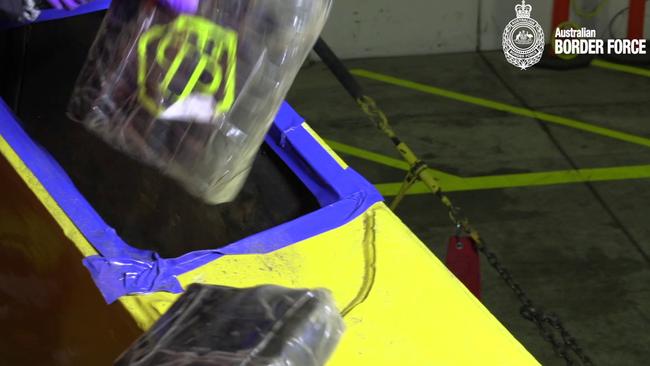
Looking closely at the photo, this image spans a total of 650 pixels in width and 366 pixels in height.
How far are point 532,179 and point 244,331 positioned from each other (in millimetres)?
4178

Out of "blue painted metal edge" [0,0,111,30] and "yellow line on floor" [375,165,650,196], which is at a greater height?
"blue painted metal edge" [0,0,111,30]

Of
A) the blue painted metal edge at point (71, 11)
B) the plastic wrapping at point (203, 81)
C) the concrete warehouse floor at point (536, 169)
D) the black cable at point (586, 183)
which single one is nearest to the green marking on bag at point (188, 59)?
the plastic wrapping at point (203, 81)

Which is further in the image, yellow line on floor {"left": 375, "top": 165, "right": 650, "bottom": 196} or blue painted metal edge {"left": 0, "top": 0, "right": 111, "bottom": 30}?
yellow line on floor {"left": 375, "top": 165, "right": 650, "bottom": 196}

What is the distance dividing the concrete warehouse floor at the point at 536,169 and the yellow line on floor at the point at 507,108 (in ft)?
0.05

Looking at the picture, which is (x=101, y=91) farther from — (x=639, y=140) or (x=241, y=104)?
(x=639, y=140)

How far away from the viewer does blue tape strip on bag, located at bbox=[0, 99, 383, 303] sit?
185 centimetres

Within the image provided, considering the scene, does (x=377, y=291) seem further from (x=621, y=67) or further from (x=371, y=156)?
(x=621, y=67)

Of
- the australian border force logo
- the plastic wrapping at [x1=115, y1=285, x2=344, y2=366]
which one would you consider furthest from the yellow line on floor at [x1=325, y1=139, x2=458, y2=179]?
Result: the plastic wrapping at [x1=115, y1=285, x2=344, y2=366]

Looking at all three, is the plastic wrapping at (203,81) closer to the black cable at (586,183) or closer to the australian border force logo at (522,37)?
the black cable at (586,183)

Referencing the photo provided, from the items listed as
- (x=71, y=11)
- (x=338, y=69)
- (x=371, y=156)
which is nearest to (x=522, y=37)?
(x=371, y=156)

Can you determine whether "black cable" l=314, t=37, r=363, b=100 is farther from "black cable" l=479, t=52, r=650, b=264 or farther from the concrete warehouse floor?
"black cable" l=479, t=52, r=650, b=264

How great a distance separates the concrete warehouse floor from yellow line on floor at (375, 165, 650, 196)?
0.01 m

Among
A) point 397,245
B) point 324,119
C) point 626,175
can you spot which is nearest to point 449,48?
point 324,119

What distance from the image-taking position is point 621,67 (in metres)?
6.80
